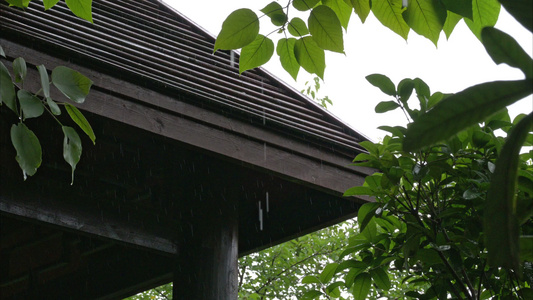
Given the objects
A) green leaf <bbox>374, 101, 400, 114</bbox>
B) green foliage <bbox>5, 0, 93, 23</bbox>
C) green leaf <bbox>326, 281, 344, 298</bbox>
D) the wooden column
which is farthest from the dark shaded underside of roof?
green foliage <bbox>5, 0, 93, 23</bbox>

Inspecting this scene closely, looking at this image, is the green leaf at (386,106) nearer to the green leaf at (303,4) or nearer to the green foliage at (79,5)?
the green leaf at (303,4)

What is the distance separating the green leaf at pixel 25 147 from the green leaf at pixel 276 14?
0.54 m

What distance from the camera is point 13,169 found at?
122 inches

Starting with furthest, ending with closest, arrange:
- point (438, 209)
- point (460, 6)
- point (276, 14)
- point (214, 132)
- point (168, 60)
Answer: point (168, 60)
point (214, 132)
point (438, 209)
point (276, 14)
point (460, 6)

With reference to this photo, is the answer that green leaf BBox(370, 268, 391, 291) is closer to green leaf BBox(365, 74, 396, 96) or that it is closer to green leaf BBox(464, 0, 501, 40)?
green leaf BBox(365, 74, 396, 96)

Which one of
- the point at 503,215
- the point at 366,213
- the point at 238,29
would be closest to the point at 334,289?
the point at 366,213

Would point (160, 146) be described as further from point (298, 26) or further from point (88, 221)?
point (298, 26)

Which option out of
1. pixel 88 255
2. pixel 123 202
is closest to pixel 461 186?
pixel 123 202

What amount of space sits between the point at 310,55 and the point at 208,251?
174 cm

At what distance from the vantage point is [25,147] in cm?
102

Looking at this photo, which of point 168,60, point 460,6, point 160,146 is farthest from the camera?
point 168,60

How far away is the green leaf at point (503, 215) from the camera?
39 cm

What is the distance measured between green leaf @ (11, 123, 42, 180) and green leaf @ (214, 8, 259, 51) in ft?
1.28

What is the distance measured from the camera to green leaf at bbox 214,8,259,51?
3.46 ft
